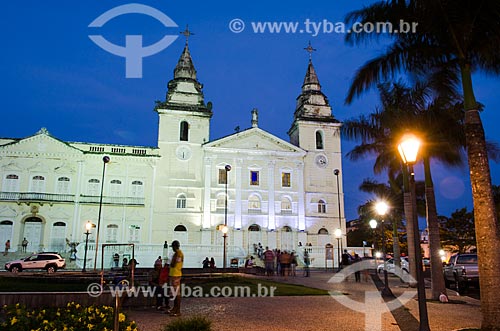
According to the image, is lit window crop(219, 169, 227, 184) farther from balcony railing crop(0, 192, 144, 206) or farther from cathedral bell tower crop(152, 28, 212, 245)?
balcony railing crop(0, 192, 144, 206)

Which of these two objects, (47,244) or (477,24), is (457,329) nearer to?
(477,24)

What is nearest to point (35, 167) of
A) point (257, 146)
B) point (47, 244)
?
point (47, 244)

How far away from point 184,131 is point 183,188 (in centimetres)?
595

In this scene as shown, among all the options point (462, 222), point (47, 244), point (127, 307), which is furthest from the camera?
point (462, 222)

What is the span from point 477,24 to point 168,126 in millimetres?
34530

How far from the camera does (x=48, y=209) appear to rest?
124 ft

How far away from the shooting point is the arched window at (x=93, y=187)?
129 feet

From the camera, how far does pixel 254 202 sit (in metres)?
42.7

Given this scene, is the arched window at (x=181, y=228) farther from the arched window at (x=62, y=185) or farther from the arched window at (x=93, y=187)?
the arched window at (x=62, y=185)

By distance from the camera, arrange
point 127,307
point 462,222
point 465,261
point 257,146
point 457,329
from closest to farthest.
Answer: point 457,329, point 127,307, point 465,261, point 257,146, point 462,222

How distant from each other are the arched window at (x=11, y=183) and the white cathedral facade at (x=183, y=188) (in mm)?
81

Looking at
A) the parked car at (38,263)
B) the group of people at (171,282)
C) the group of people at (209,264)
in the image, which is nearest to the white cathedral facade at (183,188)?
the parked car at (38,263)

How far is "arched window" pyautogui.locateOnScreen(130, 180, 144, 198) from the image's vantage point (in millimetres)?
40375

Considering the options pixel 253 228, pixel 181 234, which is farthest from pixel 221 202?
pixel 181 234
